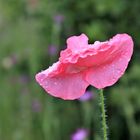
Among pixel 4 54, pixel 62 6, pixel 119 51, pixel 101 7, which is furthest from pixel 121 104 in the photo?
pixel 119 51

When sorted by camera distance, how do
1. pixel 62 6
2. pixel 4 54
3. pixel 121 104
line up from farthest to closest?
pixel 4 54 → pixel 62 6 → pixel 121 104

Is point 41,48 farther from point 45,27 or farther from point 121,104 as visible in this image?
point 121,104

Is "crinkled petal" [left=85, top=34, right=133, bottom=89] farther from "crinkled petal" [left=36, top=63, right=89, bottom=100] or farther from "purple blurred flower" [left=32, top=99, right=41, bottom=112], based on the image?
"purple blurred flower" [left=32, top=99, right=41, bottom=112]

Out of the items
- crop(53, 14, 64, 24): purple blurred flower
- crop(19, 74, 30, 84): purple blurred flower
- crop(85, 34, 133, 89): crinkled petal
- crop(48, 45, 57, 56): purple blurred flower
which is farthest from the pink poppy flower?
crop(19, 74, 30, 84): purple blurred flower

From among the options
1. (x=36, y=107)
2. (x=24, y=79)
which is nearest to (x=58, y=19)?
(x=36, y=107)

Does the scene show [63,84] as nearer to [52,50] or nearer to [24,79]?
[52,50]

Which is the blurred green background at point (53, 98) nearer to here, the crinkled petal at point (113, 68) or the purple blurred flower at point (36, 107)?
the purple blurred flower at point (36, 107)

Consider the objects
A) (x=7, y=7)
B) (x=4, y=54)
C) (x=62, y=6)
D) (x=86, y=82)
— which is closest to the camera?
(x=86, y=82)
